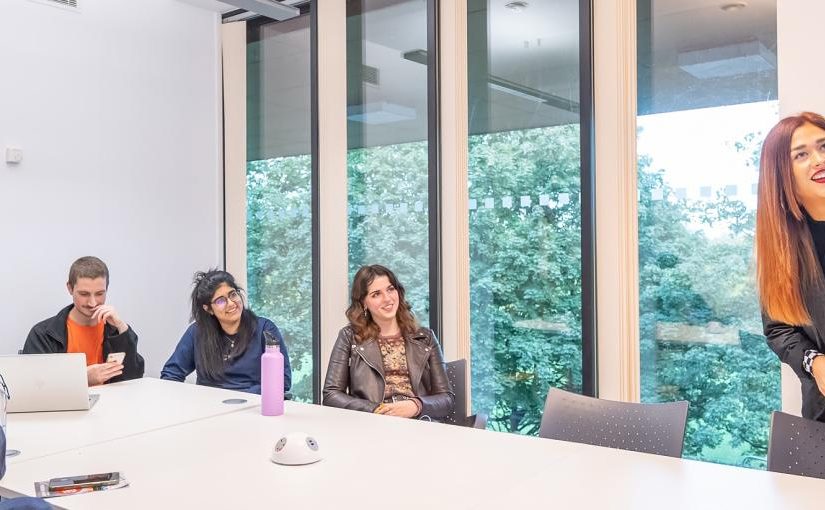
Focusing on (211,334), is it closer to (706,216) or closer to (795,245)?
(706,216)

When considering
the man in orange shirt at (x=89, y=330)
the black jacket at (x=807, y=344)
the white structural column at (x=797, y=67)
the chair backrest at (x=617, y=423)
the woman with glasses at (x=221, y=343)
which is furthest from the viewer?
the woman with glasses at (x=221, y=343)

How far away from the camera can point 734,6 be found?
11.1 feet

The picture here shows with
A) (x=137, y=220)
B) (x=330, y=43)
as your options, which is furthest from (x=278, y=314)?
(x=330, y=43)

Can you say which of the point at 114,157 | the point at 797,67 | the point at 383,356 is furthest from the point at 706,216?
the point at 114,157

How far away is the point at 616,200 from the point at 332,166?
6.45 ft

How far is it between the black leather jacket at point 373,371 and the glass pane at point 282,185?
1786 mm

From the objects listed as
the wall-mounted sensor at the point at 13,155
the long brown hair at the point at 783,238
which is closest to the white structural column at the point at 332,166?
the wall-mounted sensor at the point at 13,155

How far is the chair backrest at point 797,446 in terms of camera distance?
2100mm

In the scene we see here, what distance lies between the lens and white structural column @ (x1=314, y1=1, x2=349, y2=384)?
4.78 meters

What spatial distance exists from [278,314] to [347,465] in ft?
11.0

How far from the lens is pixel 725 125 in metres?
3.38

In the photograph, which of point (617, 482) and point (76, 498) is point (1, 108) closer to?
point (76, 498)

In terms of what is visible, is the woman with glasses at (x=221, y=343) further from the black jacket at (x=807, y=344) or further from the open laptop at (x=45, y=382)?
the black jacket at (x=807, y=344)

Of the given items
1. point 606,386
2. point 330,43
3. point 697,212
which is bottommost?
point 606,386
